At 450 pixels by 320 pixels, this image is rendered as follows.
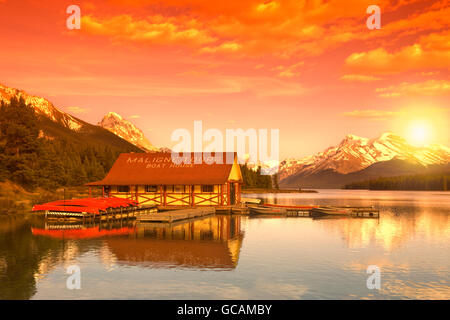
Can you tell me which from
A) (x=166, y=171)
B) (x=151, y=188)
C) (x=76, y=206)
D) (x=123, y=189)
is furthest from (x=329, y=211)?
(x=76, y=206)

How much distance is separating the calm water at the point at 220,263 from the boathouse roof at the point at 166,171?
2187cm

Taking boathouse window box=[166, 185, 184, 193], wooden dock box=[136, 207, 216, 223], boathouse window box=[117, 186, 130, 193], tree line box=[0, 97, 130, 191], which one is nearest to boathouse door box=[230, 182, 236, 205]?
boathouse window box=[166, 185, 184, 193]

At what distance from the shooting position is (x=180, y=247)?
27.8 metres

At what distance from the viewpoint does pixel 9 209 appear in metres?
57.7

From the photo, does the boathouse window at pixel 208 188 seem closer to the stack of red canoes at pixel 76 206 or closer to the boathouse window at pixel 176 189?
the boathouse window at pixel 176 189

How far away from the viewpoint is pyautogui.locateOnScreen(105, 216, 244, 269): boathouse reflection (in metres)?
22.8

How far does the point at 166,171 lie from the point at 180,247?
118ft

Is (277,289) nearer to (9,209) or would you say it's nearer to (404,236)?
(404,236)

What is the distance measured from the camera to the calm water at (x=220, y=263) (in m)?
17.3

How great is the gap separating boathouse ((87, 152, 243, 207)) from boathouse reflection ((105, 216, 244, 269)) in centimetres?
2066

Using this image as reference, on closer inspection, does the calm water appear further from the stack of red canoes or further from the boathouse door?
the boathouse door

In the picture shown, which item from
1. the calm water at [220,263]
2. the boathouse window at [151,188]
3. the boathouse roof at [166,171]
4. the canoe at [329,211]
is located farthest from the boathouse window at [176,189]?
the calm water at [220,263]
